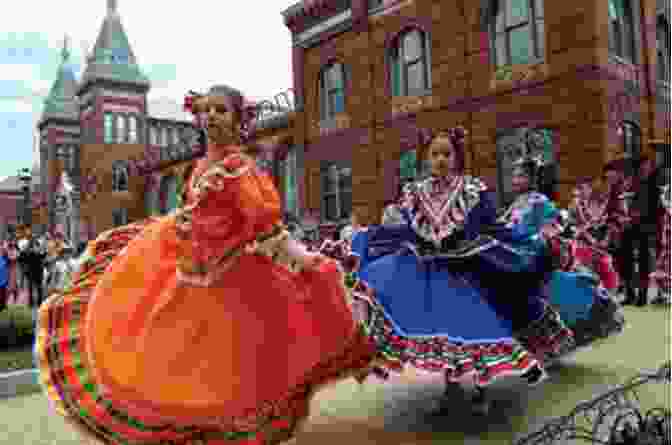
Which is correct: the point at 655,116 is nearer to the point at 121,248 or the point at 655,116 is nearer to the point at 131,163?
the point at 121,248

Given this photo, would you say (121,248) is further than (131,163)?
No

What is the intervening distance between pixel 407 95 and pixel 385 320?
14.6 m

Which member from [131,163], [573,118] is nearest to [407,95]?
[573,118]

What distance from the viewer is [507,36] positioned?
15211 millimetres

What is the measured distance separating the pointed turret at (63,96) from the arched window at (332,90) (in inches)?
1309

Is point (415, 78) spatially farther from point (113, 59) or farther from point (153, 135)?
point (113, 59)

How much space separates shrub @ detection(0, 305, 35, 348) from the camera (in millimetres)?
7211

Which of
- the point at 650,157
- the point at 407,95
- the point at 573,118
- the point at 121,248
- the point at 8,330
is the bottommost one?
the point at 8,330

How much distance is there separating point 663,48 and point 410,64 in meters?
7.45

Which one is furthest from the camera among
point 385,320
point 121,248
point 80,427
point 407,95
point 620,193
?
point 407,95

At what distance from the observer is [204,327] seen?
2.86 metres

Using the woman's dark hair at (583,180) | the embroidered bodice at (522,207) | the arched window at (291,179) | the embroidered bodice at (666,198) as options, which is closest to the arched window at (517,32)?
the woman's dark hair at (583,180)

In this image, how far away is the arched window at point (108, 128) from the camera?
137ft

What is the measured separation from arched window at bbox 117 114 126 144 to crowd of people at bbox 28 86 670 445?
41788mm
